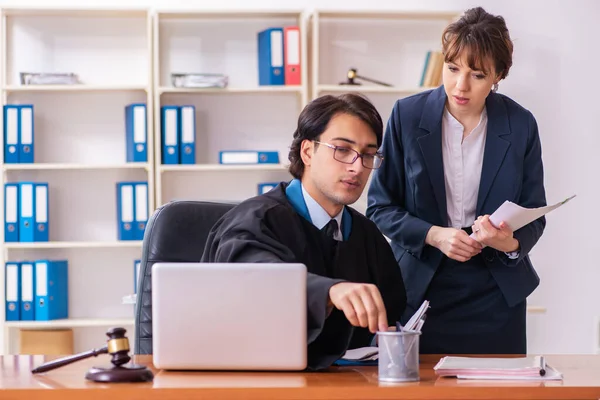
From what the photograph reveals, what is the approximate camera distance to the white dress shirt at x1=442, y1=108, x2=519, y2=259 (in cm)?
230

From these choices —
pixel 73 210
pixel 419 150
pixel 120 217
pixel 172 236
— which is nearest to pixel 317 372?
pixel 172 236

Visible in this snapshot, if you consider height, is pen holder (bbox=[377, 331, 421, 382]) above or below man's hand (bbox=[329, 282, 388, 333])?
below

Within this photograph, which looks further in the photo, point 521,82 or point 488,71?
point 521,82

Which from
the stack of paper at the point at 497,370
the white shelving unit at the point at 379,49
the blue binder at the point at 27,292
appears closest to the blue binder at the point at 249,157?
the white shelving unit at the point at 379,49

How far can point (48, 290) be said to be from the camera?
174 inches

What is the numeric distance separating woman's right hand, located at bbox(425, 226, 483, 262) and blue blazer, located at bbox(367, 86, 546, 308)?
61 mm

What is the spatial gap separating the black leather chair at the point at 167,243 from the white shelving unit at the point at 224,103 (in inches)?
104

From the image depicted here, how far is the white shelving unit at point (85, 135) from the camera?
4664mm

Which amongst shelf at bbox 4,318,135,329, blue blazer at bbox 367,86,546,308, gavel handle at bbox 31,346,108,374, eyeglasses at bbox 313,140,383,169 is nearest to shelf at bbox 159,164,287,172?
shelf at bbox 4,318,135,329

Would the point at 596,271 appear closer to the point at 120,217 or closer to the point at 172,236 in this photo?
the point at 120,217

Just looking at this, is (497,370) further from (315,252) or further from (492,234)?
(492,234)

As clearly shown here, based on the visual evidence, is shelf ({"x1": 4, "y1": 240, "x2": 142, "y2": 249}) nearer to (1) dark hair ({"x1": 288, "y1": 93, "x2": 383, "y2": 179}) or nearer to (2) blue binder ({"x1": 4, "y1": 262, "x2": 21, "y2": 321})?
(2) blue binder ({"x1": 4, "y1": 262, "x2": 21, "y2": 321})

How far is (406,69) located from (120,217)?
172cm

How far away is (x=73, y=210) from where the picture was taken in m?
4.70
